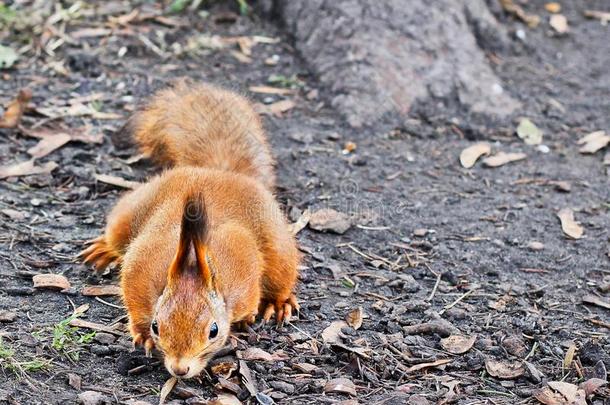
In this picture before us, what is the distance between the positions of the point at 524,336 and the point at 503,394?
1.36 feet

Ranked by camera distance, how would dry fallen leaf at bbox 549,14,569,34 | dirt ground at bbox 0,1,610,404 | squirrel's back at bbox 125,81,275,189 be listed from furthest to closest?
dry fallen leaf at bbox 549,14,569,34
squirrel's back at bbox 125,81,275,189
dirt ground at bbox 0,1,610,404

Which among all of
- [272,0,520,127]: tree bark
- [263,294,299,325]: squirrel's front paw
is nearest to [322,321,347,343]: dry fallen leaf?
[263,294,299,325]: squirrel's front paw

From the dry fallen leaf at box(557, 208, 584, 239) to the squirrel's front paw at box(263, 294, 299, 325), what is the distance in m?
1.43

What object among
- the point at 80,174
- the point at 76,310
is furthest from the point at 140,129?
the point at 76,310

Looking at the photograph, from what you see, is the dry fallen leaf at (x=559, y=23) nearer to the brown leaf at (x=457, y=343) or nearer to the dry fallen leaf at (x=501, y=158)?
the dry fallen leaf at (x=501, y=158)

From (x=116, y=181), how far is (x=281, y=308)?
1.25 m

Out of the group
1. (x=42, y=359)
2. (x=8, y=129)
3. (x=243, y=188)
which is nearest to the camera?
(x=42, y=359)

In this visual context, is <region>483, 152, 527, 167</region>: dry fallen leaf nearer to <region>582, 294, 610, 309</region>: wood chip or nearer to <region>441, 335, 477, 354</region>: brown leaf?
<region>582, 294, 610, 309</region>: wood chip

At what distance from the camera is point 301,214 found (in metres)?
4.43

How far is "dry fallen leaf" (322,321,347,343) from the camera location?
11.4 feet

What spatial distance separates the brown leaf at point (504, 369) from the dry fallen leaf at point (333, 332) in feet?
1.74

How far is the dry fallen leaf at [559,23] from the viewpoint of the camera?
647 centimetres

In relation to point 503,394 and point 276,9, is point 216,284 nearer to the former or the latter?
point 503,394

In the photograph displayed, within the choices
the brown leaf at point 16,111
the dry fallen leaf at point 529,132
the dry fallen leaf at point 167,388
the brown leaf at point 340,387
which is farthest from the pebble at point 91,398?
the dry fallen leaf at point 529,132
